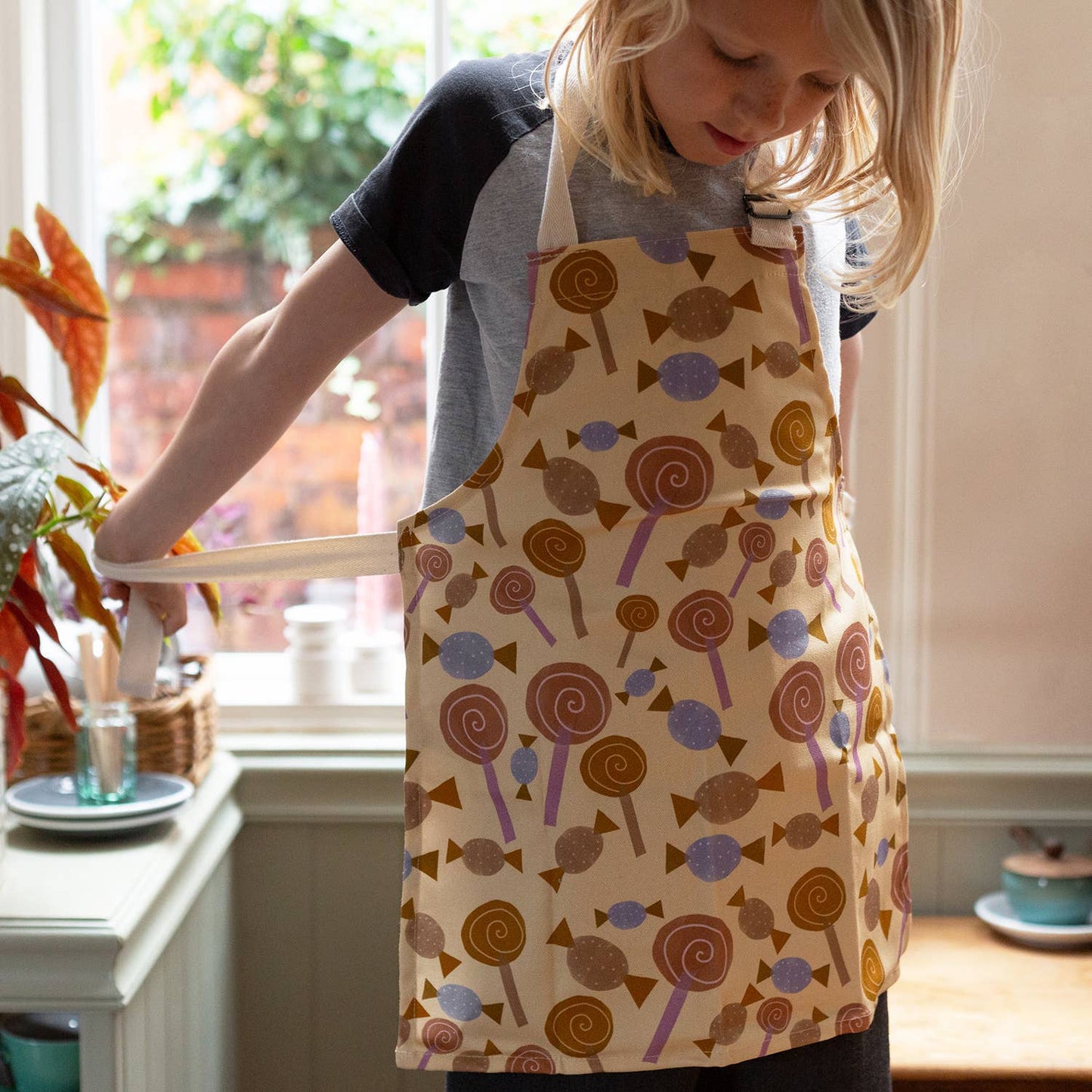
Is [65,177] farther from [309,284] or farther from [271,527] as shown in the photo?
[309,284]

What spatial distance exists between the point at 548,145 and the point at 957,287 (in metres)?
0.80

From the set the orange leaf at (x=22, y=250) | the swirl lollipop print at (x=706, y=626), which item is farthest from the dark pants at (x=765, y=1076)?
the orange leaf at (x=22, y=250)

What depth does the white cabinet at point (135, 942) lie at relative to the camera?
1.01 metres

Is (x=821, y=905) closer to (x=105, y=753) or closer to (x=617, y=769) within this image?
(x=617, y=769)

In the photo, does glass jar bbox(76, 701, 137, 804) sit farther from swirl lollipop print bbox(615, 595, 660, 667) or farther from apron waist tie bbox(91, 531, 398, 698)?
swirl lollipop print bbox(615, 595, 660, 667)

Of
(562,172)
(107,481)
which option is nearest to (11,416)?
(107,481)

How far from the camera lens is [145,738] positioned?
51.9 inches

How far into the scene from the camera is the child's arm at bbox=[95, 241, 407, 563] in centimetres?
85

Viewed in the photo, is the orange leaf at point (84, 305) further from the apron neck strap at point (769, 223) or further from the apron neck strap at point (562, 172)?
the apron neck strap at point (769, 223)

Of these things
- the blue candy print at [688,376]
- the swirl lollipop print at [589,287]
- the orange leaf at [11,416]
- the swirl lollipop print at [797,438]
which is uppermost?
the swirl lollipop print at [589,287]

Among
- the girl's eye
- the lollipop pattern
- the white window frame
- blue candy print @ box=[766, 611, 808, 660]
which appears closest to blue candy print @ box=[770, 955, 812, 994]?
the lollipop pattern

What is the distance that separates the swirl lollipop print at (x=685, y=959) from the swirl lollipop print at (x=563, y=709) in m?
0.11

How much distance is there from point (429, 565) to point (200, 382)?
3.03 feet

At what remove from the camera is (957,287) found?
4.84ft
